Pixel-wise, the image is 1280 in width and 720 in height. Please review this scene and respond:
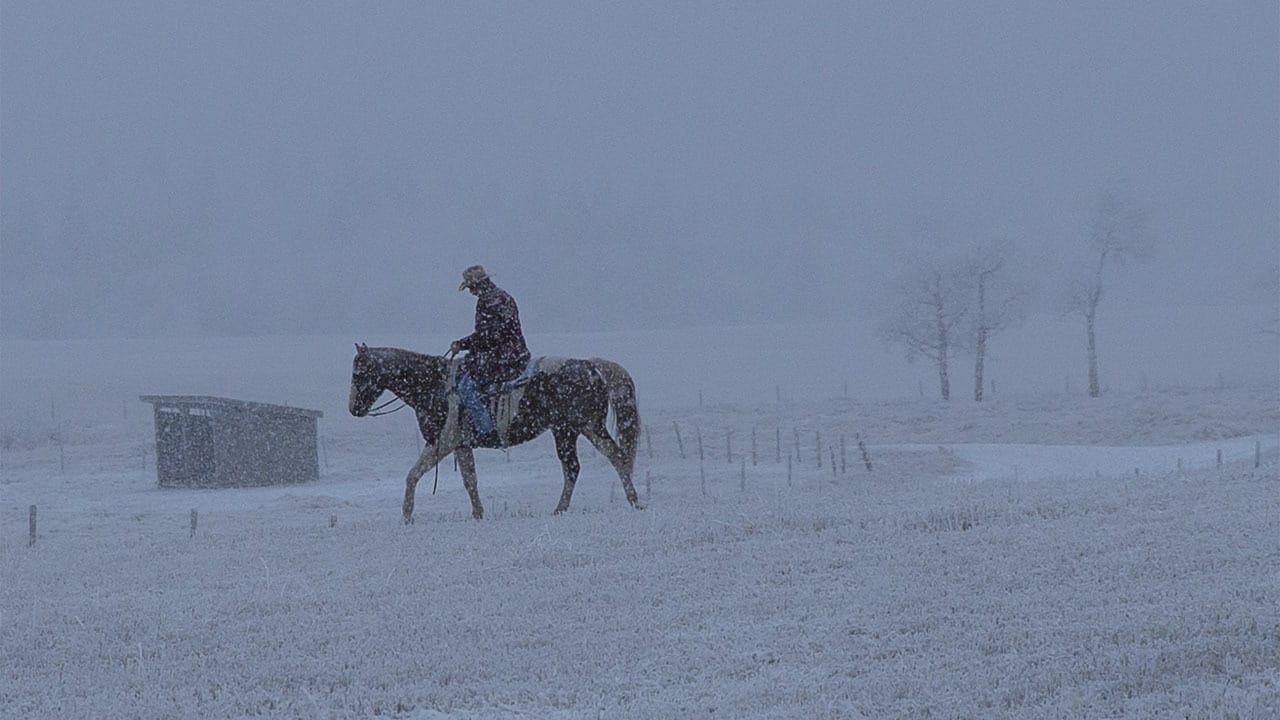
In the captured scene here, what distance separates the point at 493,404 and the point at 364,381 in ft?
5.28

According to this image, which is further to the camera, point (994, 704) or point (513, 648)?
point (513, 648)

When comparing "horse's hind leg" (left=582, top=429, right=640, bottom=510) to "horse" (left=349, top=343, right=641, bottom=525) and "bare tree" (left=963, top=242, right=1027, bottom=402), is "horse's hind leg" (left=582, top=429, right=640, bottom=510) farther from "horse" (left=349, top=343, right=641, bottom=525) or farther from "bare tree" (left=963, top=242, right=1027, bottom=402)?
"bare tree" (left=963, top=242, right=1027, bottom=402)

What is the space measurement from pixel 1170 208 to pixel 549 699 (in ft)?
466

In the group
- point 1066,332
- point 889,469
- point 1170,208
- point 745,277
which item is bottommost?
point 889,469

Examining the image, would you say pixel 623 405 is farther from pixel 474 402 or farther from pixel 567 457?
pixel 474 402

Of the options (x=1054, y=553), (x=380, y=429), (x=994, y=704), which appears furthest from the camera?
(x=380, y=429)

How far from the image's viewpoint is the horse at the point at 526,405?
16.0m

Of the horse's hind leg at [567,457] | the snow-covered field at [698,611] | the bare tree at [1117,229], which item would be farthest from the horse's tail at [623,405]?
the bare tree at [1117,229]

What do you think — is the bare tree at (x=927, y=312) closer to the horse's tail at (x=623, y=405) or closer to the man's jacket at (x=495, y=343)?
the horse's tail at (x=623, y=405)

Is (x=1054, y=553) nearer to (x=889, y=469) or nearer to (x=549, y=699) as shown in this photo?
(x=549, y=699)

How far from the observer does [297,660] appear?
8.38 metres

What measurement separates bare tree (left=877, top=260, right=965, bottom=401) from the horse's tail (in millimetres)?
35315

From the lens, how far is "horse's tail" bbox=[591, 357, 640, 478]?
659 inches

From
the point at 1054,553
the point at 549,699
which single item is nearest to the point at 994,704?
the point at 549,699
